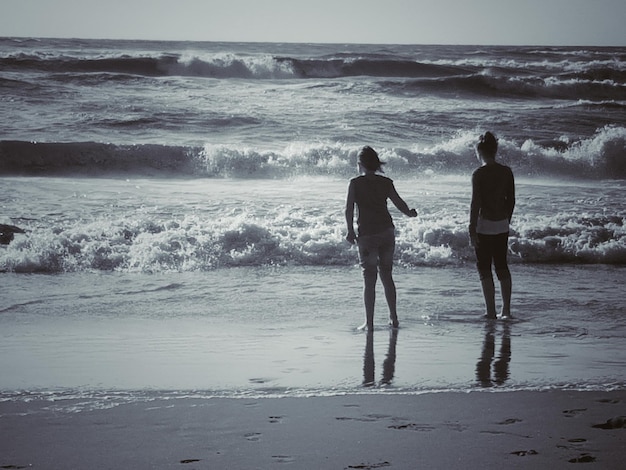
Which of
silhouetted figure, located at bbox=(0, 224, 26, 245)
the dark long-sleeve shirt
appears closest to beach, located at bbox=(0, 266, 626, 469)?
the dark long-sleeve shirt

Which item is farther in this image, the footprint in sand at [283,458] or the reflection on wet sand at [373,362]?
the reflection on wet sand at [373,362]

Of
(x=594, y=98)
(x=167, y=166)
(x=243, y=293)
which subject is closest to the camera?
(x=243, y=293)

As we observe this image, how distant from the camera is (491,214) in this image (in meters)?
6.72

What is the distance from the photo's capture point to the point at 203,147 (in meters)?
17.8

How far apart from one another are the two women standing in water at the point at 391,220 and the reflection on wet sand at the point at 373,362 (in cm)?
30

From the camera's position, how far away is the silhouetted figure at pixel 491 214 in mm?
6668

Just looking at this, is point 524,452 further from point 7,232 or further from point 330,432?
point 7,232

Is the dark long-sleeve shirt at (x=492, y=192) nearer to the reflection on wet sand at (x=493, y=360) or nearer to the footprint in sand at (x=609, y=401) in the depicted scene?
the reflection on wet sand at (x=493, y=360)

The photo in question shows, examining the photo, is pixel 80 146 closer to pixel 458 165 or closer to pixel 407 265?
pixel 458 165

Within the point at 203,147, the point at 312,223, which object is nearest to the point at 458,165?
the point at 203,147

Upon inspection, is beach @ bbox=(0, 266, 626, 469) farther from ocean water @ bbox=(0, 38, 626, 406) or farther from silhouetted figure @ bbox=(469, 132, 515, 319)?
silhouetted figure @ bbox=(469, 132, 515, 319)

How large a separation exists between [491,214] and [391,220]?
2.85 ft

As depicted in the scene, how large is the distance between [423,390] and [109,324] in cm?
303

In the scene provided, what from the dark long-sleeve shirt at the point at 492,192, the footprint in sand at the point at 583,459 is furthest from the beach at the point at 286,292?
the dark long-sleeve shirt at the point at 492,192
